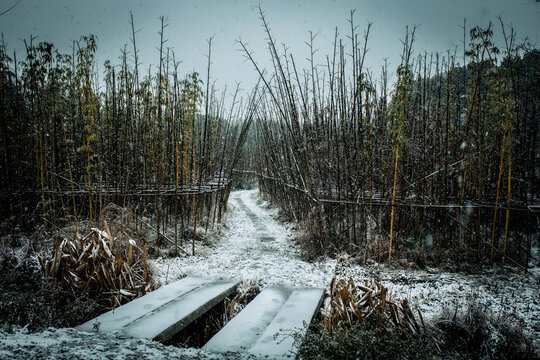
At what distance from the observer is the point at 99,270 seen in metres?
1.99

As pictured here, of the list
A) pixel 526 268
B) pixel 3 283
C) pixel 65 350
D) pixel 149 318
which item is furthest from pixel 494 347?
pixel 3 283

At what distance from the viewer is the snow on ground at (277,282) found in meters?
1.07

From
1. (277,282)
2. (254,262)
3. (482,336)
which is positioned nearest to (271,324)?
(277,282)

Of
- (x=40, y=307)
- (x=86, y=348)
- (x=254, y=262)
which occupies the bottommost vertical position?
(x=254, y=262)

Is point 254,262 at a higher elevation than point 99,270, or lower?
lower

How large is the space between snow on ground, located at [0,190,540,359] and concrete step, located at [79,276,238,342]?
4.4 inches

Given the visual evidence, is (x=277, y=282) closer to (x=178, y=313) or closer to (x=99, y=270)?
(x=178, y=313)

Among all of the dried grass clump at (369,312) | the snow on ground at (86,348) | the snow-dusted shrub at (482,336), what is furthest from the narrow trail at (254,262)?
the snow on ground at (86,348)

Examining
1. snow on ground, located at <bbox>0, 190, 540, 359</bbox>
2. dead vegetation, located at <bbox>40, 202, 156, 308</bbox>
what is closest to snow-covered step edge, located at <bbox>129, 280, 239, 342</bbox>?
snow on ground, located at <bbox>0, 190, 540, 359</bbox>

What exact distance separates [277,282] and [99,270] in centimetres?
131

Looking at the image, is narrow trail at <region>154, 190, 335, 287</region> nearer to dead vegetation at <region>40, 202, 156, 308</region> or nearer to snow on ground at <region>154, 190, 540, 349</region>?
snow on ground at <region>154, 190, 540, 349</region>

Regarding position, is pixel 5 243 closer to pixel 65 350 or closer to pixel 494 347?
A: pixel 65 350

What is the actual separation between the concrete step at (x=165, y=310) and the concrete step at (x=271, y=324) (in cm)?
25

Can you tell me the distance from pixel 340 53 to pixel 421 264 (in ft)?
7.89
